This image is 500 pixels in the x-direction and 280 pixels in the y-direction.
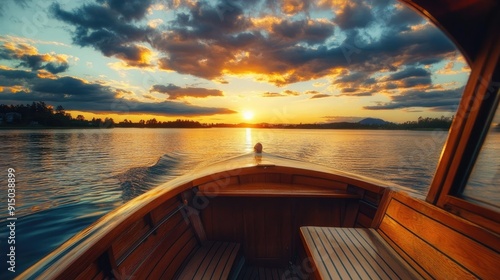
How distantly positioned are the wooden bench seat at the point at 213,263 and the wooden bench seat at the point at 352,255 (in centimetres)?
93

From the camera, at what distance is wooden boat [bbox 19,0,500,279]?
4.91 ft

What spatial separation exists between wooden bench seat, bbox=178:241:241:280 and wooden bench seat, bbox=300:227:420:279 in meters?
0.93

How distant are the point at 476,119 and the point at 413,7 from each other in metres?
0.99

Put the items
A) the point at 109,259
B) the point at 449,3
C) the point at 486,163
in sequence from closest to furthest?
the point at 109,259, the point at 449,3, the point at 486,163

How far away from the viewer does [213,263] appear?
100 inches

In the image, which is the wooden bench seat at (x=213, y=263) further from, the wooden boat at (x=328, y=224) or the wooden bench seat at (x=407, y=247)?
the wooden bench seat at (x=407, y=247)

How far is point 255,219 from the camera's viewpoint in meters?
3.26

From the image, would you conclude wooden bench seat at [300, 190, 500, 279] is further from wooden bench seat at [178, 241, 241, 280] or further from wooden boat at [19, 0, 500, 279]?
wooden bench seat at [178, 241, 241, 280]

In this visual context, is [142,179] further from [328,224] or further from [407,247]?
[407,247]

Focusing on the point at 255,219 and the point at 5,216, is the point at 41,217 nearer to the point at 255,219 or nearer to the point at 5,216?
the point at 5,216

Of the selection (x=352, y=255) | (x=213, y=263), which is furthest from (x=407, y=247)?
(x=213, y=263)

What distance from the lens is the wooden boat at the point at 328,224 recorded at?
150cm

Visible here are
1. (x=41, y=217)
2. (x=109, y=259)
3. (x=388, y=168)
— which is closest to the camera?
(x=109, y=259)

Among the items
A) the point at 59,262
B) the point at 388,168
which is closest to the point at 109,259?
the point at 59,262
